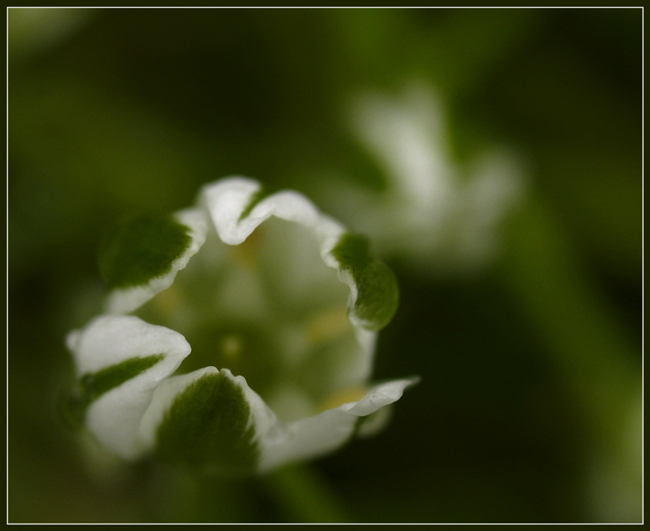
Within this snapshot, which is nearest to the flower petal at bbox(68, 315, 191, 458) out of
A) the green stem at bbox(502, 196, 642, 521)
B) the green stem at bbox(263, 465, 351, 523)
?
the green stem at bbox(263, 465, 351, 523)

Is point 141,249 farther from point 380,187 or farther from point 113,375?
point 380,187

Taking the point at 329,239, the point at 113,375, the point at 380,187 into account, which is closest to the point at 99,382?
the point at 113,375

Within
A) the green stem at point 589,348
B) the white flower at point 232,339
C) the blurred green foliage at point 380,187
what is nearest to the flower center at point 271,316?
the white flower at point 232,339

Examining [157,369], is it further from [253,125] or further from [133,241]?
[253,125]

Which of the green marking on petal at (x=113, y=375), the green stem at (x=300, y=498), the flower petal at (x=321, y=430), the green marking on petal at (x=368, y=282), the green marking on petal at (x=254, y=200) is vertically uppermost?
the green marking on petal at (x=254, y=200)

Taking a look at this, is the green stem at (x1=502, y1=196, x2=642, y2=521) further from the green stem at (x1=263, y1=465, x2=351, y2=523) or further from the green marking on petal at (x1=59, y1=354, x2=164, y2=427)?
the green marking on petal at (x1=59, y1=354, x2=164, y2=427)

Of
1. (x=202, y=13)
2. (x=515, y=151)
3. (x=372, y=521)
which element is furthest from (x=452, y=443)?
(x=202, y=13)

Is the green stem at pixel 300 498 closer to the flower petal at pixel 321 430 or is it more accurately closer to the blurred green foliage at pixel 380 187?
the blurred green foliage at pixel 380 187
